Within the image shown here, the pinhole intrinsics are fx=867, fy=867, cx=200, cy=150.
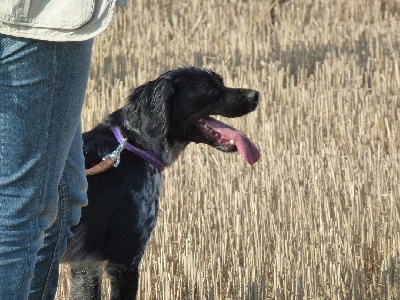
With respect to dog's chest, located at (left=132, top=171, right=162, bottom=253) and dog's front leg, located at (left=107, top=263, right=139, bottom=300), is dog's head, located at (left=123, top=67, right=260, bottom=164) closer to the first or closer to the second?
dog's chest, located at (left=132, top=171, right=162, bottom=253)

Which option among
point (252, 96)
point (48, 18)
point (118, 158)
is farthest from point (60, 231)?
point (252, 96)

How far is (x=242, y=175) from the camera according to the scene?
5.20m

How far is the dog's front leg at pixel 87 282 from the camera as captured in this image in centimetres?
366

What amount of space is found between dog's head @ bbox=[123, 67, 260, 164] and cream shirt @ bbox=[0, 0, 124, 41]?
4.73 feet

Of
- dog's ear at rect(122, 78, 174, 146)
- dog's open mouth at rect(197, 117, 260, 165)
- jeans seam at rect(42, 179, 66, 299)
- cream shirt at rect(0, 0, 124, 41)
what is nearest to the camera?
cream shirt at rect(0, 0, 124, 41)

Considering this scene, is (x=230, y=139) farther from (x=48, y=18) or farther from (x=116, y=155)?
(x=48, y=18)

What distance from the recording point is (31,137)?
2.23m

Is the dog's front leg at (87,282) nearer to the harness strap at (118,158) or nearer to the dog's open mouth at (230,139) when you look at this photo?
the harness strap at (118,158)

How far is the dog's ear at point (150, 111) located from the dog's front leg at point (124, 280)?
54cm

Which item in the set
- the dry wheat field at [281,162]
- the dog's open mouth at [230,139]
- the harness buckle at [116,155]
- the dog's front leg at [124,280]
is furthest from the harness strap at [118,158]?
the dry wheat field at [281,162]

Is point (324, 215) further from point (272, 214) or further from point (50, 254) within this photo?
point (50, 254)

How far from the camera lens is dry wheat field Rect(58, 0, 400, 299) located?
12.8ft

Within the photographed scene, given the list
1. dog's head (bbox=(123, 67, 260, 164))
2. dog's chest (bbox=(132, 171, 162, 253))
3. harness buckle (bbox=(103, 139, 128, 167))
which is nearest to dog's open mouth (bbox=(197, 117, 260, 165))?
dog's head (bbox=(123, 67, 260, 164))

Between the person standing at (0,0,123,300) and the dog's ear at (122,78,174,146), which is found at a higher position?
the dog's ear at (122,78,174,146)
